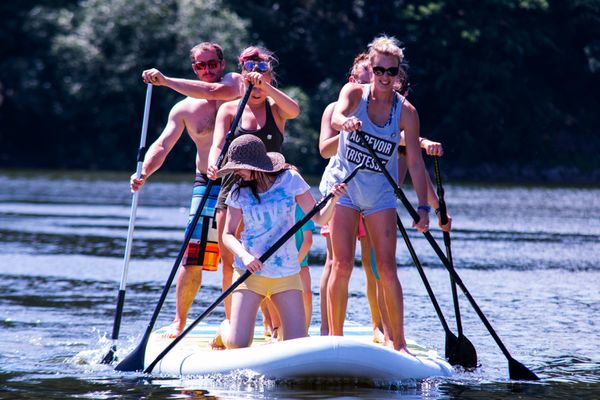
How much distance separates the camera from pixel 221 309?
12.8 m

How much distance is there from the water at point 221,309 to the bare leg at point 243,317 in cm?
23

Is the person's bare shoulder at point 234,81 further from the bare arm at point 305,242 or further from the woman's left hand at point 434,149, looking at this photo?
the woman's left hand at point 434,149

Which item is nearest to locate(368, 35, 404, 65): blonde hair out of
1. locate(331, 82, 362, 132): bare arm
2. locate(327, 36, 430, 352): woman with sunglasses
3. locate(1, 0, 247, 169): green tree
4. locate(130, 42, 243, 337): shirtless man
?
locate(327, 36, 430, 352): woman with sunglasses

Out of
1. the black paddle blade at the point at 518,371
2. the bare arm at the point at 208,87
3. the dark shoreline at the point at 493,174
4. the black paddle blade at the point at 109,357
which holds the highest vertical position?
the dark shoreline at the point at 493,174

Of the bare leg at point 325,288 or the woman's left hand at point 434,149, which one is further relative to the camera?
the bare leg at point 325,288

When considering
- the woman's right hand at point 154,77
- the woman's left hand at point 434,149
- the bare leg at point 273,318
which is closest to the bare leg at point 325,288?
the bare leg at point 273,318

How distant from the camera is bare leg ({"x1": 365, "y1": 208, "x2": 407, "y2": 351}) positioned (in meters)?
8.43

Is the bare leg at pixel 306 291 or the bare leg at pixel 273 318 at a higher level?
the bare leg at pixel 306 291

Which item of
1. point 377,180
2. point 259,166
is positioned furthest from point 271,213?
point 377,180

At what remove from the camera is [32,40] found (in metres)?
55.0

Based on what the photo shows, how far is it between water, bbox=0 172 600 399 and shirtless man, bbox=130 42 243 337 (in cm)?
71

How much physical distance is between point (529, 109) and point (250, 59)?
1769 inches

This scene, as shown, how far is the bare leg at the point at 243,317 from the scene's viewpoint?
26.2ft

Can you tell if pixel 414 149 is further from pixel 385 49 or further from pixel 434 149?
pixel 385 49
